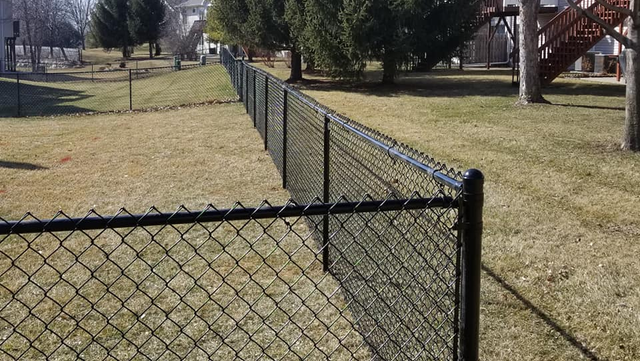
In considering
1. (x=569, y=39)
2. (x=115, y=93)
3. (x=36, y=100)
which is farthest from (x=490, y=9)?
(x=36, y=100)

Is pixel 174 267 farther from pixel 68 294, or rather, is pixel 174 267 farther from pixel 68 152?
pixel 68 152

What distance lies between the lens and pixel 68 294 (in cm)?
513

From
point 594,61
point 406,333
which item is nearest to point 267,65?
point 594,61

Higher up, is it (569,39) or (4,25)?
(4,25)

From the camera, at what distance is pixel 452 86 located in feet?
71.4

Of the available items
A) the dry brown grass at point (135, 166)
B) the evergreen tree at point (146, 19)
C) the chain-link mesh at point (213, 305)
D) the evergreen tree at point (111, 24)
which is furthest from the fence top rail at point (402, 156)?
the evergreen tree at point (111, 24)

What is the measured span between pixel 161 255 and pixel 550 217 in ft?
12.6

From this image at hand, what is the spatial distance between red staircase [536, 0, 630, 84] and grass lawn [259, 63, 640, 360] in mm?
2586

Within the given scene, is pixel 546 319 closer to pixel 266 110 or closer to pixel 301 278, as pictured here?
pixel 301 278

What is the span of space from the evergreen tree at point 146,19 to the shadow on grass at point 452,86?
37.7m

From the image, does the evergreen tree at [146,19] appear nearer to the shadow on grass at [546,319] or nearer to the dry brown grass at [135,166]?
the dry brown grass at [135,166]

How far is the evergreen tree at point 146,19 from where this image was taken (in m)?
59.1

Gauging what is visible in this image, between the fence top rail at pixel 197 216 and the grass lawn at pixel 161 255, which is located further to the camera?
the grass lawn at pixel 161 255

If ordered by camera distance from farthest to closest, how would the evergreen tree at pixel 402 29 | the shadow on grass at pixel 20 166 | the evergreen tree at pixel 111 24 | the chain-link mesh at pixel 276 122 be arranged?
the evergreen tree at pixel 111 24 → the evergreen tree at pixel 402 29 → the shadow on grass at pixel 20 166 → the chain-link mesh at pixel 276 122
